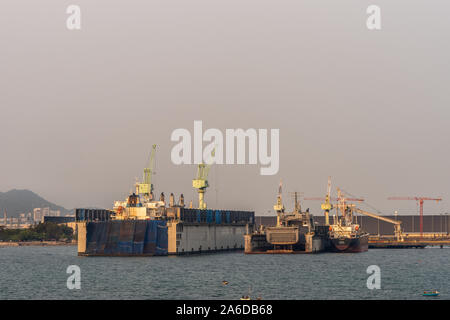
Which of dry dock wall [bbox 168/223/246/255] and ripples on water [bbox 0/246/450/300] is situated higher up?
dry dock wall [bbox 168/223/246/255]

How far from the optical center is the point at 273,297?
84.8m

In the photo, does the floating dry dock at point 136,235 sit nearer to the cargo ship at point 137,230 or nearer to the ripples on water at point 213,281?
the cargo ship at point 137,230

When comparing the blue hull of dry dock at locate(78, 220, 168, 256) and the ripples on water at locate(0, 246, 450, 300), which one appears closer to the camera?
the ripples on water at locate(0, 246, 450, 300)

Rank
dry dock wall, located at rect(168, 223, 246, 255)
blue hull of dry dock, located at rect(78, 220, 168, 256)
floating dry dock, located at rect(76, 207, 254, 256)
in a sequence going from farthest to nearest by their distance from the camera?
dry dock wall, located at rect(168, 223, 246, 255) < floating dry dock, located at rect(76, 207, 254, 256) < blue hull of dry dock, located at rect(78, 220, 168, 256)

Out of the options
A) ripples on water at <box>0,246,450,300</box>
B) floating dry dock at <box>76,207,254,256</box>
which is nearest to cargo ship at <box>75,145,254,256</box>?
floating dry dock at <box>76,207,254,256</box>

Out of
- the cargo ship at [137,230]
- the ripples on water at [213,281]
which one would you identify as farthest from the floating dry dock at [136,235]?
the ripples on water at [213,281]

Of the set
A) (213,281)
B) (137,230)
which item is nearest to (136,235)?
(137,230)

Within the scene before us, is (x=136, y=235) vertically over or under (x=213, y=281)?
over

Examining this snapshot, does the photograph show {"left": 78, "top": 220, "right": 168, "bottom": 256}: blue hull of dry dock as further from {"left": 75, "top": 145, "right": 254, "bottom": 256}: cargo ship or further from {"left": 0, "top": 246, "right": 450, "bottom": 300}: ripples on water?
{"left": 0, "top": 246, "right": 450, "bottom": 300}: ripples on water

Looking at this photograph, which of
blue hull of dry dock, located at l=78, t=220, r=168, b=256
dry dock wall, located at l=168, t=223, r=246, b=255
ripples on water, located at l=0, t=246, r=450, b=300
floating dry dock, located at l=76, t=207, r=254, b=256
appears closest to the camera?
ripples on water, located at l=0, t=246, r=450, b=300

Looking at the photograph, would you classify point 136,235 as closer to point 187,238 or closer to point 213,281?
point 187,238

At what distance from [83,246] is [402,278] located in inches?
3557

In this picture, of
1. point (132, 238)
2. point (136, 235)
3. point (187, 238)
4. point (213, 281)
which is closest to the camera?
point (213, 281)
